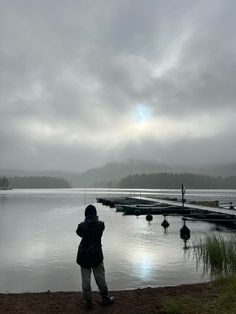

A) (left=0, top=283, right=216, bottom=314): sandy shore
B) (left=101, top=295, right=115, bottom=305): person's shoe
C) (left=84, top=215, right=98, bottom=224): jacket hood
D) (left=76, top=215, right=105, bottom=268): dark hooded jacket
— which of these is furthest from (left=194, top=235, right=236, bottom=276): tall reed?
(left=84, top=215, right=98, bottom=224): jacket hood

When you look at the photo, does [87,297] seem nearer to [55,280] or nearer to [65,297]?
[65,297]

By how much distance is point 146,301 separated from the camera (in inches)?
463

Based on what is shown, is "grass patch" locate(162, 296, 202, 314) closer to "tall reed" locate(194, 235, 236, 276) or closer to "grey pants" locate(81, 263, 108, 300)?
"grey pants" locate(81, 263, 108, 300)

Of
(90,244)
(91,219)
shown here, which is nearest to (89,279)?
(90,244)

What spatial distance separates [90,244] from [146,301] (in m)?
2.48

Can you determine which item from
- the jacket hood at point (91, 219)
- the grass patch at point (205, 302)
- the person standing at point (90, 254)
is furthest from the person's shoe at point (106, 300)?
the jacket hood at point (91, 219)

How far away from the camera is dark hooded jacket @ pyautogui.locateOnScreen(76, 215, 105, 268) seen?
11.2 meters

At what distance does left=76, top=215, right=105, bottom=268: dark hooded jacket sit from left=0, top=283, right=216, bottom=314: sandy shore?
1.30m

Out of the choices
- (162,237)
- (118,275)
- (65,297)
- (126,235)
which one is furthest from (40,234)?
(65,297)

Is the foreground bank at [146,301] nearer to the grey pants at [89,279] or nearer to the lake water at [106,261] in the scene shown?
the grey pants at [89,279]

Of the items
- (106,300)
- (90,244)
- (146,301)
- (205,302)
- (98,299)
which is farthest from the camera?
(98,299)

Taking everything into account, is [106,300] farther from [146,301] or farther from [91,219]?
[91,219]

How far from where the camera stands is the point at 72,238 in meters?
36.0

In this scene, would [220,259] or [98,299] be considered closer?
[98,299]
